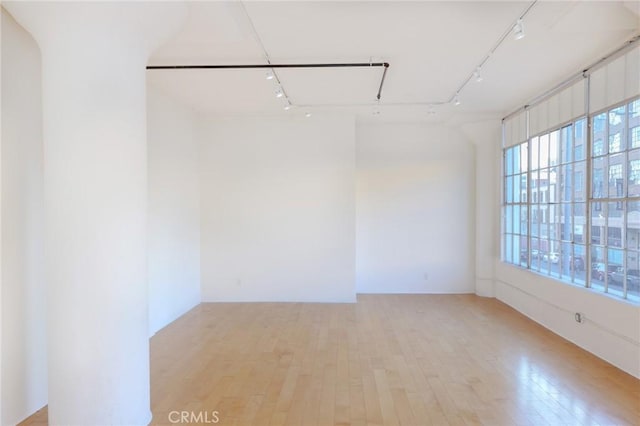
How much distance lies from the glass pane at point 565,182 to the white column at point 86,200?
4734mm

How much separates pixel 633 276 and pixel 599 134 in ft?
4.93

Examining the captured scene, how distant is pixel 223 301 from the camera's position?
5.94m

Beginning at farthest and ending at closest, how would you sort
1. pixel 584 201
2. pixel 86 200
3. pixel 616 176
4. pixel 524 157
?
pixel 524 157
pixel 584 201
pixel 616 176
pixel 86 200

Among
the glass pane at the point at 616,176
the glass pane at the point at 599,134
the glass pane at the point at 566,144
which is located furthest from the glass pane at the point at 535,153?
the glass pane at the point at 616,176

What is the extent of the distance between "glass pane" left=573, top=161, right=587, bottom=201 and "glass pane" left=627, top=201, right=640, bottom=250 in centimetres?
62

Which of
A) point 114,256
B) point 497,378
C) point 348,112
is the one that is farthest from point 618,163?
point 114,256

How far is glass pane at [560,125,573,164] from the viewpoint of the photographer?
167 inches

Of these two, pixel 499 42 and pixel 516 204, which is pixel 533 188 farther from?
pixel 499 42

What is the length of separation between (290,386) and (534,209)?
4298mm

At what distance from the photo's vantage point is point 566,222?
4.34 meters

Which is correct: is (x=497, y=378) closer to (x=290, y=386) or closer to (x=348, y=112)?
(x=290, y=386)

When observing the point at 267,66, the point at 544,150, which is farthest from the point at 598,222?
the point at 267,66

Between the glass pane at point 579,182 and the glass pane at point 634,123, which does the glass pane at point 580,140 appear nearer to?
the glass pane at point 579,182

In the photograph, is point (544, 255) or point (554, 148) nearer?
point (554, 148)
